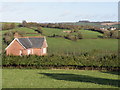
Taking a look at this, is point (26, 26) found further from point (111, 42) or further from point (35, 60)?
point (35, 60)

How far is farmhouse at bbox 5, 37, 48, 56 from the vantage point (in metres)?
47.6

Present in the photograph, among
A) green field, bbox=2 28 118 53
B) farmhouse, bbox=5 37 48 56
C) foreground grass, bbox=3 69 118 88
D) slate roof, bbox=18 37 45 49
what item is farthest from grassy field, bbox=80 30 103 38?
foreground grass, bbox=3 69 118 88

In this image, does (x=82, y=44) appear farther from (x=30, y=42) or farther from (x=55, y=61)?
(x=55, y=61)

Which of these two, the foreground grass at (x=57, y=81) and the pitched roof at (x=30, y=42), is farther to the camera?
the pitched roof at (x=30, y=42)

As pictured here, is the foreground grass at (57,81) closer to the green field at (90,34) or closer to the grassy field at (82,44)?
the grassy field at (82,44)

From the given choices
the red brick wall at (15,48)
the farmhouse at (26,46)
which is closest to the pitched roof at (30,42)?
the farmhouse at (26,46)

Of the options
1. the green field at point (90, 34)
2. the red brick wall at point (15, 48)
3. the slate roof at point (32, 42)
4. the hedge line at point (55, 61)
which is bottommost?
the hedge line at point (55, 61)

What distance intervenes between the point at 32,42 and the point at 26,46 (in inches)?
100

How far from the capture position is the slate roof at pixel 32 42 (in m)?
48.3

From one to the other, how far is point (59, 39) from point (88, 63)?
26.2 metres

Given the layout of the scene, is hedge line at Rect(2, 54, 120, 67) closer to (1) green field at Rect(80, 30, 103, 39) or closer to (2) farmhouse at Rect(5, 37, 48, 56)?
(2) farmhouse at Rect(5, 37, 48, 56)

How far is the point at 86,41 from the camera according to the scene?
60.0 meters

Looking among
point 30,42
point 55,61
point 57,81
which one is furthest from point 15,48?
point 57,81

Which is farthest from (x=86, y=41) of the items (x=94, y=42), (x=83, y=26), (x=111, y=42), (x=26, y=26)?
(x=26, y=26)
